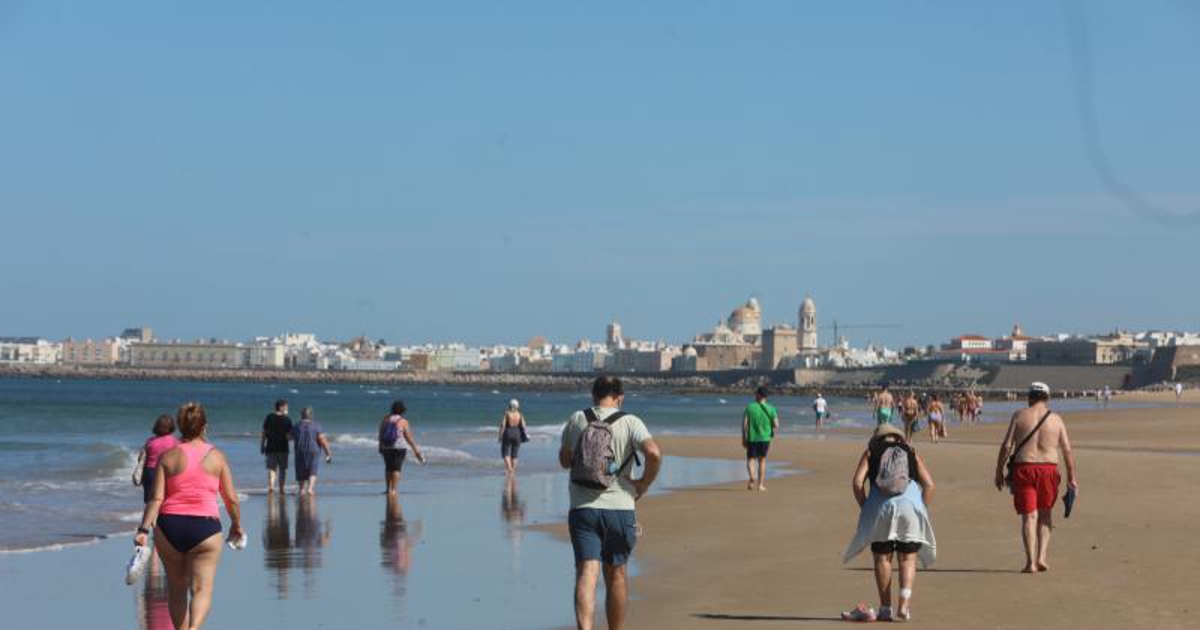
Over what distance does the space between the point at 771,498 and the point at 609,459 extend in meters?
10.0

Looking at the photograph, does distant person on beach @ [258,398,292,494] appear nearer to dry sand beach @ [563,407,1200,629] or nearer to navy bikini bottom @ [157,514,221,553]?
dry sand beach @ [563,407,1200,629]

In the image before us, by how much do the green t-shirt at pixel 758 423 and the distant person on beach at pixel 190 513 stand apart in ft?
36.5

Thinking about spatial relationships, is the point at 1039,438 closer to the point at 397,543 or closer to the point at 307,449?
the point at 397,543

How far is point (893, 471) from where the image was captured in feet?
→ 29.5

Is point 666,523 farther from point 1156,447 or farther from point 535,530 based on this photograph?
point 1156,447

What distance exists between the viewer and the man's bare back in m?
10.5

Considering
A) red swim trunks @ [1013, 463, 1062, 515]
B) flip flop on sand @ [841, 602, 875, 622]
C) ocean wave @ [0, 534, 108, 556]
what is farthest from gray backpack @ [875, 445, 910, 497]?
ocean wave @ [0, 534, 108, 556]

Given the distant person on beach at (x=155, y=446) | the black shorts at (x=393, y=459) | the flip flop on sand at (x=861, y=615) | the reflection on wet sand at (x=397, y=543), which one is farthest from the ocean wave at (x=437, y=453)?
the flip flop on sand at (x=861, y=615)

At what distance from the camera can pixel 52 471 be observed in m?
24.8

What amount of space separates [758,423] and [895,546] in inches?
374

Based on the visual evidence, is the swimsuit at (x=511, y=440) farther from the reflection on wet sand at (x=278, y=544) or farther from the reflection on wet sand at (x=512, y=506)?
the reflection on wet sand at (x=278, y=544)

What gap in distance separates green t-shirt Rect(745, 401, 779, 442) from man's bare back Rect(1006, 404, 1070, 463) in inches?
309

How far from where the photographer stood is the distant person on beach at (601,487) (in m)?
7.87

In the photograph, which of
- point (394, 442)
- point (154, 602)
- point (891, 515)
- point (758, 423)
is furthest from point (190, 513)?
point (758, 423)
